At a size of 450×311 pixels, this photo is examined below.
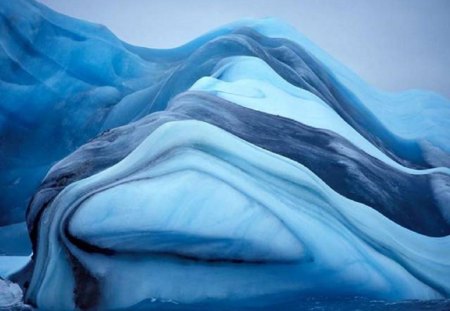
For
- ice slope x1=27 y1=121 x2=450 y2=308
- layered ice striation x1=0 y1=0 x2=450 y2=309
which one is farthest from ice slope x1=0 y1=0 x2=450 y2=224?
ice slope x1=27 y1=121 x2=450 y2=308

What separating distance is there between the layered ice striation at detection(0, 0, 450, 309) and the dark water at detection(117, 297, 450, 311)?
22 mm

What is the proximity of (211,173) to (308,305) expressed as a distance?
1.68 feet

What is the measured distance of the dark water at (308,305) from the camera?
66.1 inches

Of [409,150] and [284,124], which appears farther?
[409,150]

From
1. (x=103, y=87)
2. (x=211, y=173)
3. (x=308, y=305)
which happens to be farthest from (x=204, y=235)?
(x=103, y=87)

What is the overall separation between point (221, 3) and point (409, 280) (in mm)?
2144

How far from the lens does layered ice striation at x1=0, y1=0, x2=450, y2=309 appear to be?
1.69 metres

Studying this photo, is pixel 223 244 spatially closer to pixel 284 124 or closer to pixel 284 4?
pixel 284 124

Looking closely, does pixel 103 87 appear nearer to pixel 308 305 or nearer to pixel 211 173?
pixel 211 173

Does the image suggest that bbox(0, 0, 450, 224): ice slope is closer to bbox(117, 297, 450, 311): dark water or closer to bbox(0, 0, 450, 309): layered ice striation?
bbox(0, 0, 450, 309): layered ice striation

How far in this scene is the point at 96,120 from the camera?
287cm

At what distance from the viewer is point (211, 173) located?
1788 millimetres

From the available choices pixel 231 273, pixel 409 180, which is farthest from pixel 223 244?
pixel 409 180

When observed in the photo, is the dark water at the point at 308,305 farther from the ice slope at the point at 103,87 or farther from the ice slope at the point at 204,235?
the ice slope at the point at 103,87
